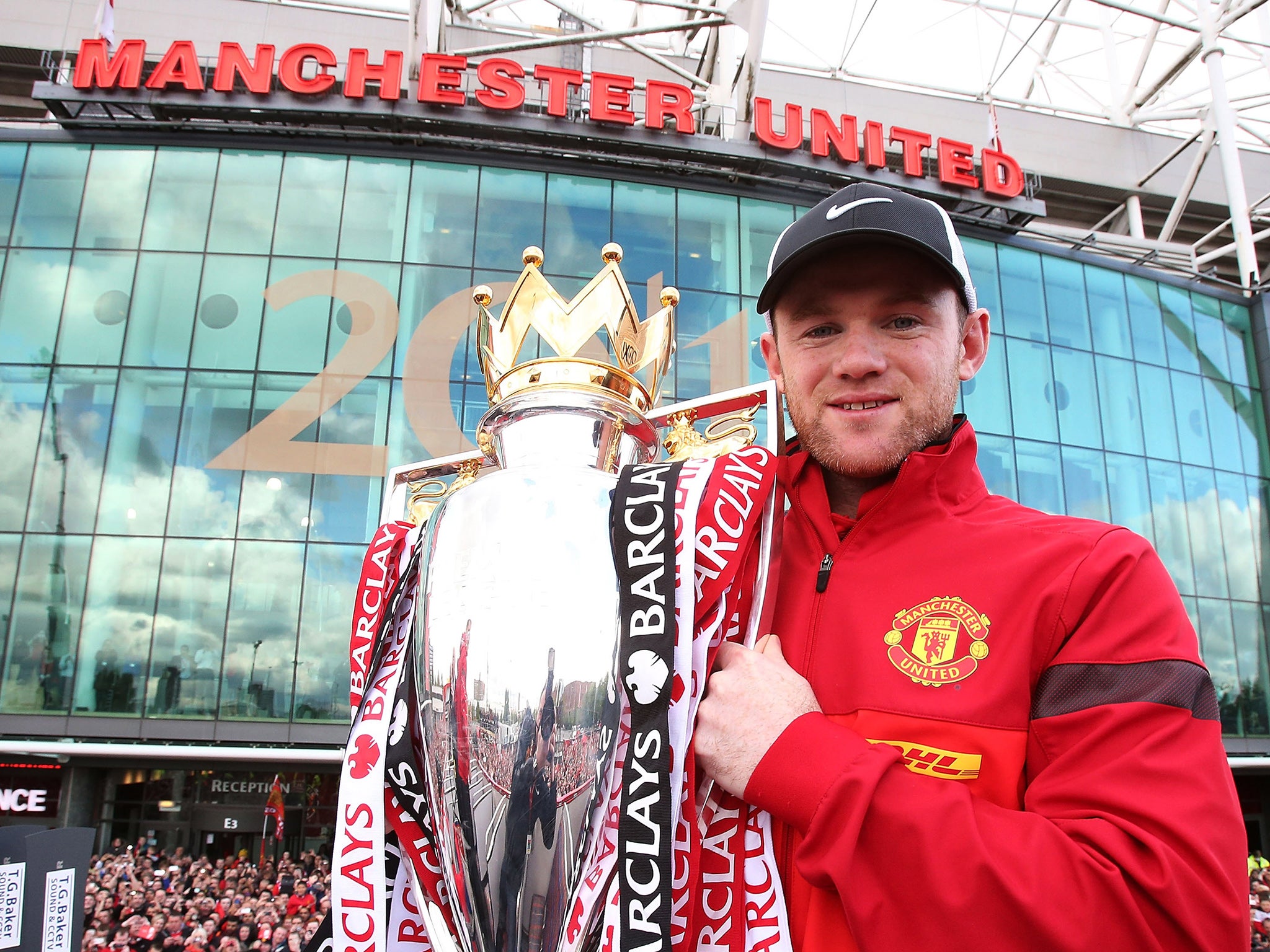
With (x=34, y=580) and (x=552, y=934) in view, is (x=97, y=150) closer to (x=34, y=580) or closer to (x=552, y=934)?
(x=34, y=580)

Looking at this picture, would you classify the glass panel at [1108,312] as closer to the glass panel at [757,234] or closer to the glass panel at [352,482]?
the glass panel at [757,234]

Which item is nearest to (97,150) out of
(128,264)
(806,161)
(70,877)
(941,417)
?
(128,264)

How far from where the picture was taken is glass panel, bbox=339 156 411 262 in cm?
1502

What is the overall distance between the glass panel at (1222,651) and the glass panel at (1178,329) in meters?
5.14

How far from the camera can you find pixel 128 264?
48.5ft

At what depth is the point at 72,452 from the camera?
46.1ft

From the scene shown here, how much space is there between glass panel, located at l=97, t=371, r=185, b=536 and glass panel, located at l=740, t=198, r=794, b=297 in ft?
33.4

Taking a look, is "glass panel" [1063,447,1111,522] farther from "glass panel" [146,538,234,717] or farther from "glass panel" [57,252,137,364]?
"glass panel" [57,252,137,364]

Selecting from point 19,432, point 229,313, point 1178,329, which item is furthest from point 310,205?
point 1178,329

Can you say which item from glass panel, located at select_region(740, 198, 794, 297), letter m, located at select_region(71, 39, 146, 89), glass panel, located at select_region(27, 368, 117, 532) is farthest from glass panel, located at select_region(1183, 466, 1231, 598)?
letter m, located at select_region(71, 39, 146, 89)

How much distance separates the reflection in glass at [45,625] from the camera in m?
13.1

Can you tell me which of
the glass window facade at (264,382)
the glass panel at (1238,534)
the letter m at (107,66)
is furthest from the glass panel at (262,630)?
the glass panel at (1238,534)

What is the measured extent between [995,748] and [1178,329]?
69.4ft

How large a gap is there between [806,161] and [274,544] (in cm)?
1176
